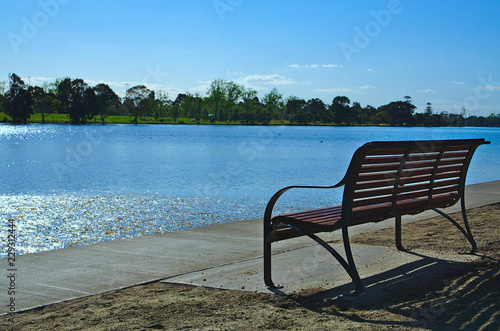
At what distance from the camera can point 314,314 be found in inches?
148

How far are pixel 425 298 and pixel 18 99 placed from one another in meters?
134

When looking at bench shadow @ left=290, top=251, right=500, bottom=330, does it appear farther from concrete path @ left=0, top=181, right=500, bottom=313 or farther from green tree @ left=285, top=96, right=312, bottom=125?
green tree @ left=285, top=96, right=312, bottom=125

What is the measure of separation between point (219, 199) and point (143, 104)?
164006 mm

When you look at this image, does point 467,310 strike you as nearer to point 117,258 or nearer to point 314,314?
point 314,314

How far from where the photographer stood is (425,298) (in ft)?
13.5

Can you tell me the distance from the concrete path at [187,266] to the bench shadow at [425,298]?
0.10 metres

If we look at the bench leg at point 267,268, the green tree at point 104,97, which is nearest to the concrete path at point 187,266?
the bench leg at point 267,268

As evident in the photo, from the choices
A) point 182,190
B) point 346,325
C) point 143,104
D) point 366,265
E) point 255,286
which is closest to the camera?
point 346,325

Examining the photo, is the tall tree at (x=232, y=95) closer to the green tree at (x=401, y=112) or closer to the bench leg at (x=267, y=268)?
the green tree at (x=401, y=112)

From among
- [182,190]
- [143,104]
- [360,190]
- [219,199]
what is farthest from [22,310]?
Answer: [143,104]

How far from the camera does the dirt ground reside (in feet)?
11.6

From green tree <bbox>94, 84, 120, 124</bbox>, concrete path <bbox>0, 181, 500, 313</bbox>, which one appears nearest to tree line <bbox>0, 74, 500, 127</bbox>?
green tree <bbox>94, 84, 120, 124</bbox>

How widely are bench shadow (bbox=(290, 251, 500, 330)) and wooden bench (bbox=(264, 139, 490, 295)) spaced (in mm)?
250

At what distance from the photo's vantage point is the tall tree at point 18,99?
123 metres
